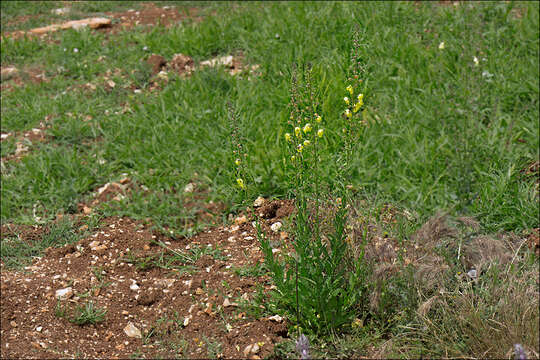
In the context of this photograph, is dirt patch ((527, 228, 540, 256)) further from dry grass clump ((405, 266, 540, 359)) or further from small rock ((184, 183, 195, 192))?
small rock ((184, 183, 195, 192))

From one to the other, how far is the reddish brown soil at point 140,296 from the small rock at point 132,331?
20 millimetres

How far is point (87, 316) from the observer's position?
2.95 meters

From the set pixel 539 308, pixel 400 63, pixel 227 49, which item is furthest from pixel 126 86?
pixel 539 308

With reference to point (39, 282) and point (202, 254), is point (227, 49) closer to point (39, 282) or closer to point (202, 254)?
point (202, 254)

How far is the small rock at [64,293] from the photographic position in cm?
312

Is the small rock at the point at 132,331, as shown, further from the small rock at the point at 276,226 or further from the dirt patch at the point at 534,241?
the dirt patch at the point at 534,241

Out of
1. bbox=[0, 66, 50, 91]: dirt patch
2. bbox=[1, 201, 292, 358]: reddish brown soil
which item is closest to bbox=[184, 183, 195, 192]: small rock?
bbox=[1, 201, 292, 358]: reddish brown soil

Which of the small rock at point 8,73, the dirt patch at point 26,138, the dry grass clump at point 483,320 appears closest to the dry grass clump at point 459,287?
the dry grass clump at point 483,320

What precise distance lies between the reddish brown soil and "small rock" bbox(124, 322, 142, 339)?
20mm

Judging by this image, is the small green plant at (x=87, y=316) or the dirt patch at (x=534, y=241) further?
the dirt patch at (x=534, y=241)

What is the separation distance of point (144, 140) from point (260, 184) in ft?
3.55

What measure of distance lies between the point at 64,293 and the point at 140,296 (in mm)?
423

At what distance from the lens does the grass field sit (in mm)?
3559

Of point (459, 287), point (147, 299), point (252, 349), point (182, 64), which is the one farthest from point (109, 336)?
point (182, 64)
